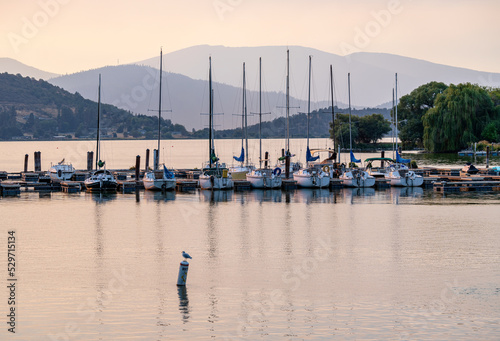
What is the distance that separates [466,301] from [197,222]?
2531cm

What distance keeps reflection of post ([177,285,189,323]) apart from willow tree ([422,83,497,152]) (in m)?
109

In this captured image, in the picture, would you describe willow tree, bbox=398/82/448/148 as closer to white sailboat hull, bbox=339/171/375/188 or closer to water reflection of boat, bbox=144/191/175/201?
white sailboat hull, bbox=339/171/375/188

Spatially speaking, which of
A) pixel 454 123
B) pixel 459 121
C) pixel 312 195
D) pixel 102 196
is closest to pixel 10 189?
pixel 102 196

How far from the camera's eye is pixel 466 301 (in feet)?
83.6

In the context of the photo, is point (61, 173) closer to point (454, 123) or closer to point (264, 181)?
point (264, 181)

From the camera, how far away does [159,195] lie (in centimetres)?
A: 6706

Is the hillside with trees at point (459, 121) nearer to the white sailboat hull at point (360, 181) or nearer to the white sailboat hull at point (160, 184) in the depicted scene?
the white sailboat hull at point (360, 181)

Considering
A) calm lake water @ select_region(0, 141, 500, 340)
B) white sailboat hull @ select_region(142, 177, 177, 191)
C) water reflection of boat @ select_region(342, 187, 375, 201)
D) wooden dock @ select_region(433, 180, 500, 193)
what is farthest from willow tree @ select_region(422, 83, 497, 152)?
calm lake water @ select_region(0, 141, 500, 340)

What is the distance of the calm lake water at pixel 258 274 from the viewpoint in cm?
2288

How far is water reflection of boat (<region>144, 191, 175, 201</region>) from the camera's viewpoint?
6462cm

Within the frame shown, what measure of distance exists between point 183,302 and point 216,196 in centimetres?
4024

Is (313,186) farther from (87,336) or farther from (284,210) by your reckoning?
(87,336)

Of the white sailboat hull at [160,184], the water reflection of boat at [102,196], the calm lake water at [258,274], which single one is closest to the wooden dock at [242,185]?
the white sailboat hull at [160,184]

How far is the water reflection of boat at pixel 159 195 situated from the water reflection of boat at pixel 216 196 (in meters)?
2.78
